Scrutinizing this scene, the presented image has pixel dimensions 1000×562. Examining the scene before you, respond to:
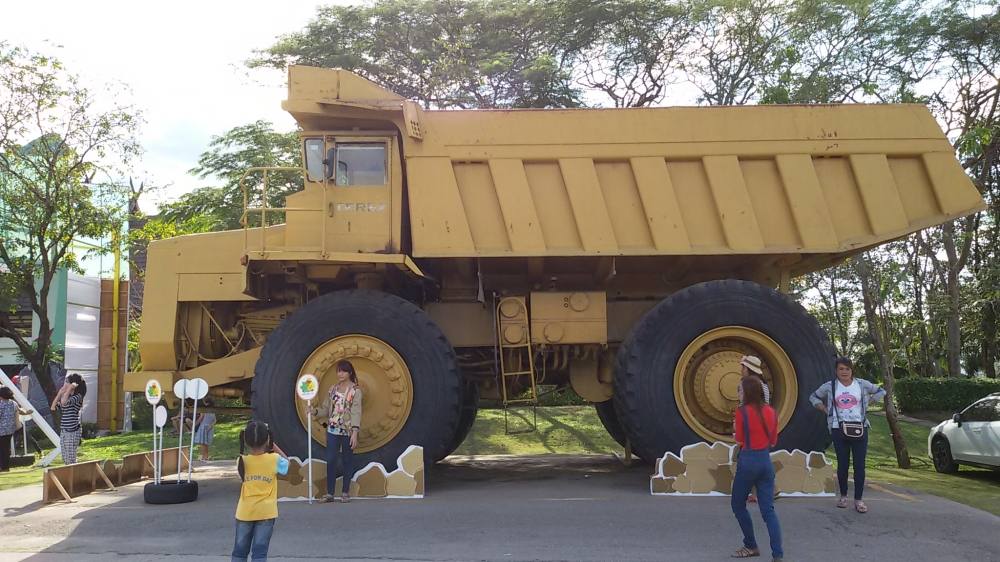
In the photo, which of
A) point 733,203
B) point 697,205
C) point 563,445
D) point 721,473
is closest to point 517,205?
point 697,205

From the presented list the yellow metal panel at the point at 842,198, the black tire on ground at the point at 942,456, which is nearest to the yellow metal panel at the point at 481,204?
→ the yellow metal panel at the point at 842,198

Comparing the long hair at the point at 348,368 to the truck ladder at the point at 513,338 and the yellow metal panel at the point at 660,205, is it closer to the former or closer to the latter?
the truck ladder at the point at 513,338

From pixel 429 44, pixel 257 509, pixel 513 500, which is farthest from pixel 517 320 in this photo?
pixel 429 44

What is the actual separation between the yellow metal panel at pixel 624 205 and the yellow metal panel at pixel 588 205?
0.12 m

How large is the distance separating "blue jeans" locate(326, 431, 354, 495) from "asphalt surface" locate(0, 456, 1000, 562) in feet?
0.86

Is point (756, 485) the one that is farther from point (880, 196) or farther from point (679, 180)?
point (880, 196)

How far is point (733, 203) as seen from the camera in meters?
8.69

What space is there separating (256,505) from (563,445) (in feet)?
36.1

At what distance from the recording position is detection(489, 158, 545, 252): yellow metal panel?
28.2 ft

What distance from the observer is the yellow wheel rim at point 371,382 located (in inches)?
340

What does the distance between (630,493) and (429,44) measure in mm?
13846

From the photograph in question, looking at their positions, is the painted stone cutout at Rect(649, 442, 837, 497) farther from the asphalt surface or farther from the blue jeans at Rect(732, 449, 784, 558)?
the blue jeans at Rect(732, 449, 784, 558)

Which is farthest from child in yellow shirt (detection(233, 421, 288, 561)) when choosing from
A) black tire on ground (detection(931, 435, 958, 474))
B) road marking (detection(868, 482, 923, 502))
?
black tire on ground (detection(931, 435, 958, 474))

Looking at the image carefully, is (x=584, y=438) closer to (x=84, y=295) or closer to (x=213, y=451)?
(x=213, y=451)
